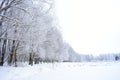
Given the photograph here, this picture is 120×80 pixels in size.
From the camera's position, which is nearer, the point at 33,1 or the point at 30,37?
the point at 33,1

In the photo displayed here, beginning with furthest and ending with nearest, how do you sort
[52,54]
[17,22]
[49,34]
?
[52,54]
[49,34]
[17,22]

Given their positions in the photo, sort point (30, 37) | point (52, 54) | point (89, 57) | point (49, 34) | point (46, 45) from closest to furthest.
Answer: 1. point (30, 37)
2. point (49, 34)
3. point (46, 45)
4. point (52, 54)
5. point (89, 57)

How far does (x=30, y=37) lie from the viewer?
14.3 m

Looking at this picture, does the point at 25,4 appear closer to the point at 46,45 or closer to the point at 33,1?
the point at 33,1

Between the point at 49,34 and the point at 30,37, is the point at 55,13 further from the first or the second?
the point at 49,34

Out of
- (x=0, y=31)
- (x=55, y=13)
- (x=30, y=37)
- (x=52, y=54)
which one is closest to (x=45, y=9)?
(x=55, y=13)

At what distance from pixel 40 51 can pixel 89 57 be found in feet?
552

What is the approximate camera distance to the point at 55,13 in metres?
11.8

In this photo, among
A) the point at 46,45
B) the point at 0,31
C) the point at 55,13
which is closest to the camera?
the point at 55,13

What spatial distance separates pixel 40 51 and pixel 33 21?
24.5 m

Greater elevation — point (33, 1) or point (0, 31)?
point (33, 1)

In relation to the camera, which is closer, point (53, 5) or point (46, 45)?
point (53, 5)

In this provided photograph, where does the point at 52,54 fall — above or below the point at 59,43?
below

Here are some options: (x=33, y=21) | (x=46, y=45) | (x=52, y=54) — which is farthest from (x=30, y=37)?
(x=52, y=54)
